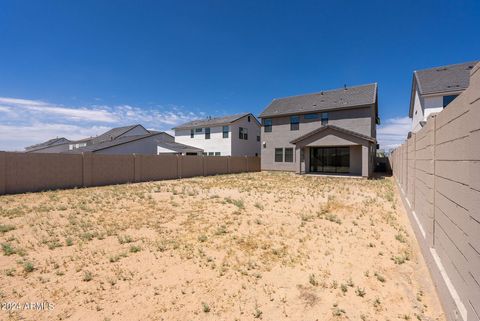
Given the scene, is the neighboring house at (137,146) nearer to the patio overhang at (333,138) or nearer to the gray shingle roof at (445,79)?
the patio overhang at (333,138)

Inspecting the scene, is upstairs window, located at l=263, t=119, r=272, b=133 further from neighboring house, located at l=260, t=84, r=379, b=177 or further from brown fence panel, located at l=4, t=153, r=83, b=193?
brown fence panel, located at l=4, t=153, r=83, b=193

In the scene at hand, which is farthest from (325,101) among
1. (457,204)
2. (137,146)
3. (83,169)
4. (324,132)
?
(457,204)

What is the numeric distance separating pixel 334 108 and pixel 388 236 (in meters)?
18.3

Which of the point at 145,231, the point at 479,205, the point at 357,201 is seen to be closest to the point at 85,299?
the point at 145,231

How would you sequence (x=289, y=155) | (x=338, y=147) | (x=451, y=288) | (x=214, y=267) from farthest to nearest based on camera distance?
(x=289, y=155) → (x=338, y=147) → (x=214, y=267) → (x=451, y=288)

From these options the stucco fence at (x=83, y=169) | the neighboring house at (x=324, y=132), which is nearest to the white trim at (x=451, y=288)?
the neighboring house at (x=324, y=132)

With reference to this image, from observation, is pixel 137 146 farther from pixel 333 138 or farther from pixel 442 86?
pixel 442 86

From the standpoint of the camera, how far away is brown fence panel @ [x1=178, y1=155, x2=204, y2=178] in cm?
2043

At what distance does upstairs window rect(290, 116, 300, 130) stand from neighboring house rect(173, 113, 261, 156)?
735 centimetres

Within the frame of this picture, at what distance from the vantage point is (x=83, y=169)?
47.1 ft

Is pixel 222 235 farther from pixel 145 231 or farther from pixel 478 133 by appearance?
pixel 478 133

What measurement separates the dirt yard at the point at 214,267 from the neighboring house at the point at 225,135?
21532mm

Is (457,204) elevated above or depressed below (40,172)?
above

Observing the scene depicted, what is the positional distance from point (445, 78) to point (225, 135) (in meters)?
21.2
